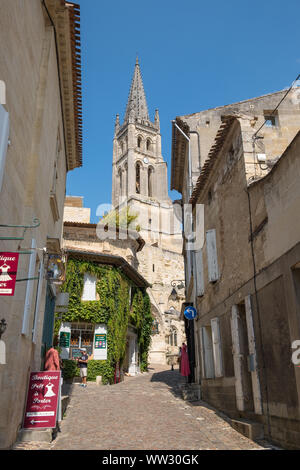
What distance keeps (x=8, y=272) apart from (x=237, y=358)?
5788 millimetres

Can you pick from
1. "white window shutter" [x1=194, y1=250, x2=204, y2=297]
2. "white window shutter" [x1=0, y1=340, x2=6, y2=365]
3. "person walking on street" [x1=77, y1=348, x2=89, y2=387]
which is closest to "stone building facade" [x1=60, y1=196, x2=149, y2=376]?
Answer: "person walking on street" [x1=77, y1=348, x2=89, y2=387]

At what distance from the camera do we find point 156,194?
210 feet

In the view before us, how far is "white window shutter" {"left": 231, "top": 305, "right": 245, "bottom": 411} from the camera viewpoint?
839 cm

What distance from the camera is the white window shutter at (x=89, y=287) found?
63.6ft

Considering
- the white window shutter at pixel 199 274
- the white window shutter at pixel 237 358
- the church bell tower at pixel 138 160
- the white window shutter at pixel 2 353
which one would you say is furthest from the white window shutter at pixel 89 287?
the church bell tower at pixel 138 160

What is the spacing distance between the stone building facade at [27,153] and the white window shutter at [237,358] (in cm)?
429

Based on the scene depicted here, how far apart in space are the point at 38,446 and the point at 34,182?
4.41m

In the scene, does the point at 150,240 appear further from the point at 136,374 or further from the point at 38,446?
the point at 38,446

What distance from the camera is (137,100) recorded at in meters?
73.2

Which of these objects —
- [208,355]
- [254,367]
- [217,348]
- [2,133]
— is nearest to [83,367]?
[208,355]

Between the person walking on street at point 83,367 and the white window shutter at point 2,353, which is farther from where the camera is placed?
the person walking on street at point 83,367

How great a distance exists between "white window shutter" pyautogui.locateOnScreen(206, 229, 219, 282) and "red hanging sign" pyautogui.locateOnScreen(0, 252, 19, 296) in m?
7.02

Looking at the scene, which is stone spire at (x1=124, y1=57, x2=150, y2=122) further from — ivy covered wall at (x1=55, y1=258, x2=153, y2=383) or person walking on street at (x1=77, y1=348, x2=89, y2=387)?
person walking on street at (x1=77, y1=348, x2=89, y2=387)

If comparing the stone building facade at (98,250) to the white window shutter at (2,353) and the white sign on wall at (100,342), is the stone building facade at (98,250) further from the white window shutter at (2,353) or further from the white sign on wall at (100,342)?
the white window shutter at (2,353)
